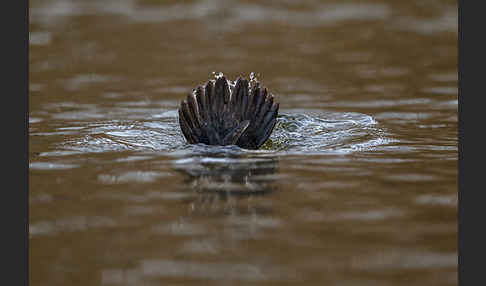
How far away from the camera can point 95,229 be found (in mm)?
4645

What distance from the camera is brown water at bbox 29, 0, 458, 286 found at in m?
4.12

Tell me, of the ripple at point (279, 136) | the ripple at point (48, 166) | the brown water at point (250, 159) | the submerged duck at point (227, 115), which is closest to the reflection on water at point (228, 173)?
the brown water at point (250, 159)

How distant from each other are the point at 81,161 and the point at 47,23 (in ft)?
24.6

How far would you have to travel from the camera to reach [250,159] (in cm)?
612

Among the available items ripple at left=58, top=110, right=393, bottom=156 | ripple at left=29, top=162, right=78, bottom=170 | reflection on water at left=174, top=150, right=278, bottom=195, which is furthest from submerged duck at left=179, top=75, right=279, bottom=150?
ripple at left=29, top=162, right=78, bottom=170

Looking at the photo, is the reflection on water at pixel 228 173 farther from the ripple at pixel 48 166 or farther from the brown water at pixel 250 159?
the ripple at pixel 48 166

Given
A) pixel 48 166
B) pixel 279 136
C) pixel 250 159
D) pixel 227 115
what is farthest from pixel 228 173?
pixel 279 136

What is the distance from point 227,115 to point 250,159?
0.77 m

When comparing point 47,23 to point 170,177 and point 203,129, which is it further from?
point 170,177

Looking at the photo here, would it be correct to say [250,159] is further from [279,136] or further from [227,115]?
[279,136]

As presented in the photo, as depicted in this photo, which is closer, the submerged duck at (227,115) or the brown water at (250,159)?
the brown water at (250,159)

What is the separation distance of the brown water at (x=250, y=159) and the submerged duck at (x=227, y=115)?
19cm

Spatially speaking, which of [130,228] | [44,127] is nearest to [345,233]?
[130,228]

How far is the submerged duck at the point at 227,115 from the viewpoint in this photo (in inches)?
263
